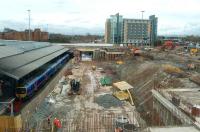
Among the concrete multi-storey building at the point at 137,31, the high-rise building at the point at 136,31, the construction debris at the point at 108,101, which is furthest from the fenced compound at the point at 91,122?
the high-rise building at the point at 136,31

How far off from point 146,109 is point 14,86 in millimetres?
11103

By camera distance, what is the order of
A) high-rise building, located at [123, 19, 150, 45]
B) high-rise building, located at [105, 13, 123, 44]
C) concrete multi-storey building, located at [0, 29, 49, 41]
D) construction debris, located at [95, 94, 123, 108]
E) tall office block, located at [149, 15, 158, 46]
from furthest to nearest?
high-rise building, located at [105, 13, 123, 44]
tall office block, located at [149, 15, 158, 46]
high-rise building, located at [123, 19, 150, 45]
concrete multi-storey building, located at [0, 29, 49, 41]
construction debris, located at [95, 94, 123, 108]

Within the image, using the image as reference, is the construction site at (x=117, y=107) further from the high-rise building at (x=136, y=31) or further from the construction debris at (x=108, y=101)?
the high-rise building at (x=136, y=31)

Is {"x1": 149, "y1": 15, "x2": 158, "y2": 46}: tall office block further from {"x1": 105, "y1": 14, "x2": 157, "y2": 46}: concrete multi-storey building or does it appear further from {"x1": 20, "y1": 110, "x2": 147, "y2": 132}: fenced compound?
{"x1": 20, "y1": 110, "x2": 147, "y2": 132}: fenced compound

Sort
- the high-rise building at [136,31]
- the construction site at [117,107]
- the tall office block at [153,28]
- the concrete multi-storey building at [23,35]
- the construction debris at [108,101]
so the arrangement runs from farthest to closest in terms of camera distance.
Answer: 1. the tall office block at [153,28]
2. the high-rise building at [136,31]
3. the concrete multi-storey building at [23,35]
4. the construction debris at [108,101]
5. the construction site at [117,107]

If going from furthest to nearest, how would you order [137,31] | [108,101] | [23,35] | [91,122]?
[137,31]
[23,35]
[108,101]
[91,122]

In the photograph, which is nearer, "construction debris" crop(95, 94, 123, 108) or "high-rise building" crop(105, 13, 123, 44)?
"construction debris" crop(95, 94, 123, 108)

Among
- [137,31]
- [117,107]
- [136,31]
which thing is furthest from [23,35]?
Answer: [117,107]

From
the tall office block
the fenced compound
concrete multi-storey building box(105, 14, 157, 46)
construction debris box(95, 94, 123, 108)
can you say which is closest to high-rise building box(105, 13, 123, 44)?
concrete multi-storey building box(105, 14, 157, 46)

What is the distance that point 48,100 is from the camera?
24.2m

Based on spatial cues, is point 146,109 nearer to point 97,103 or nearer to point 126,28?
point 97,103

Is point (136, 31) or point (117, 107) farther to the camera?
point (136, 31)

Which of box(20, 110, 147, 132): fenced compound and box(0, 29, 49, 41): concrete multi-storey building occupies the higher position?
box(0, 29, 49, 41): concrete multi-storey building

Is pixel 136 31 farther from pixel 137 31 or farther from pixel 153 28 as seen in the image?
pixel 153 28
